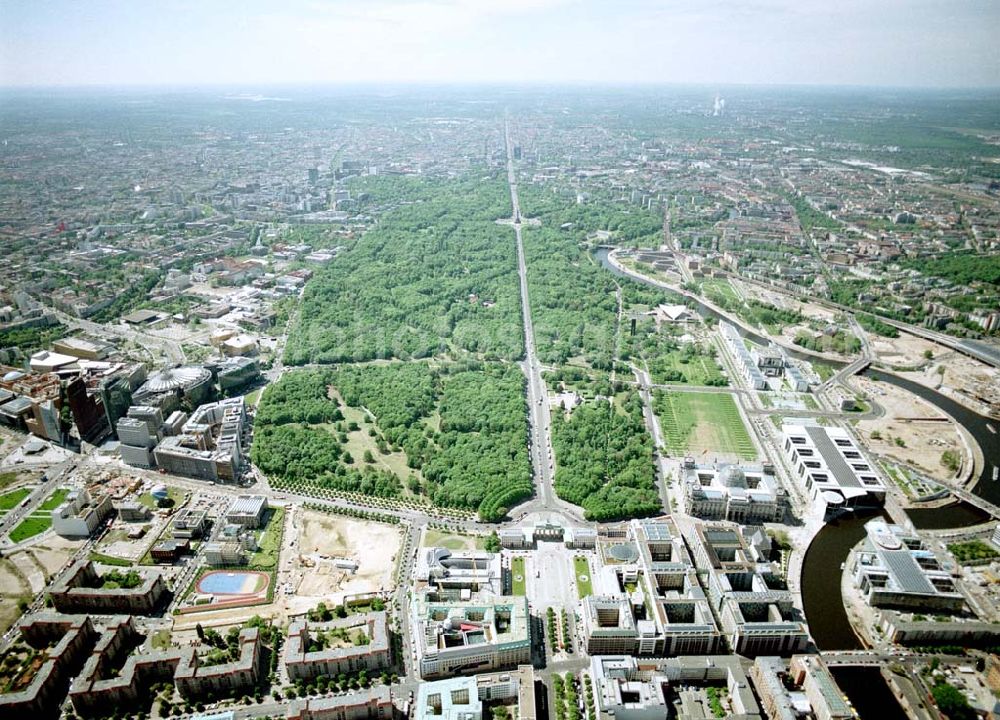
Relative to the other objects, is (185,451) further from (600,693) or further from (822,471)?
(822,471)

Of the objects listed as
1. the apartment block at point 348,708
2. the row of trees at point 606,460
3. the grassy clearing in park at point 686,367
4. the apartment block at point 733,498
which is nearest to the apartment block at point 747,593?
the apartment block at point 733,498

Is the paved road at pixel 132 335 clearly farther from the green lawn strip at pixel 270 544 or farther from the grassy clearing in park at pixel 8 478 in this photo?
the green lawn strip at pixel 270 544

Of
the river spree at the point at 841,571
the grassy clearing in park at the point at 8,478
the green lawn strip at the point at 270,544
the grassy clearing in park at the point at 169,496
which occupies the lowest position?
the river spree at the point at 841,571

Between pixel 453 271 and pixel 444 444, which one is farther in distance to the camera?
pixel 453 271

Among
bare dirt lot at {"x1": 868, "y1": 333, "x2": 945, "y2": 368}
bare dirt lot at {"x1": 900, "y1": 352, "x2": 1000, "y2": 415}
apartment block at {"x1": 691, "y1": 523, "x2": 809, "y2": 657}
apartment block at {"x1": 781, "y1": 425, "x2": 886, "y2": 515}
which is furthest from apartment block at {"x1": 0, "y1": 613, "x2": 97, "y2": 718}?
bare dirt lot at {"x1": 868, "y1": 333, "x2": 945, "y2": 368}

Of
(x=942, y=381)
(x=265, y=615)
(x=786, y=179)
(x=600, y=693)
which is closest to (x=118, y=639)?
(x=265, y=615)

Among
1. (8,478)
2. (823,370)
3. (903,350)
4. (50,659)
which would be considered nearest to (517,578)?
(50,659)

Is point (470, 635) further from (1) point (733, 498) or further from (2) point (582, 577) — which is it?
(1) point (733, 498)
